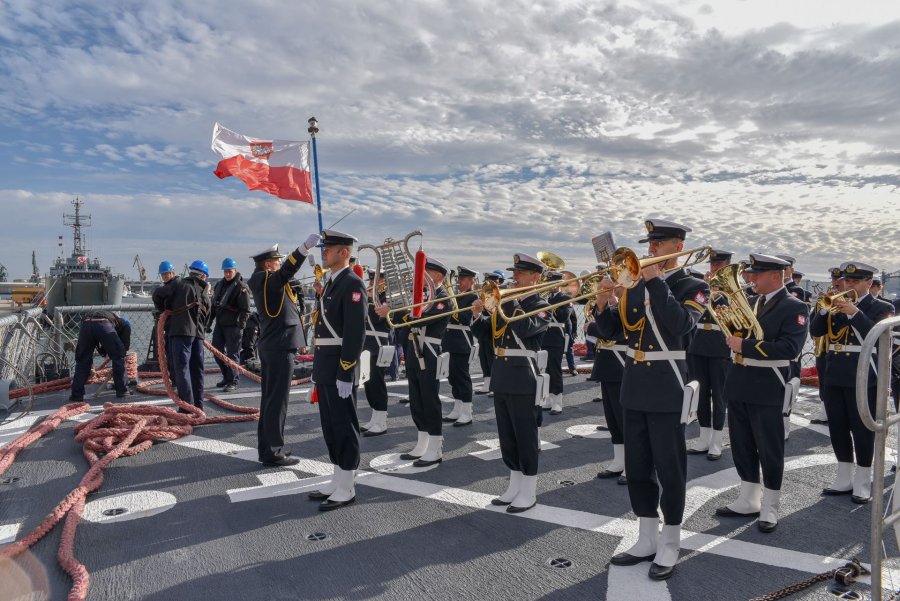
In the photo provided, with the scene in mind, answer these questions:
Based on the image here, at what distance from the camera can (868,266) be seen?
20.4 ft

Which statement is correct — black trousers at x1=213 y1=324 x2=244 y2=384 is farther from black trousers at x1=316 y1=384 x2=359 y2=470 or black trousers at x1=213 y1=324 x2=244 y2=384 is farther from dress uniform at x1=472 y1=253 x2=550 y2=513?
dress uniform at x1=472 y1=253 x2=550 y2=513

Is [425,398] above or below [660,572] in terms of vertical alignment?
above

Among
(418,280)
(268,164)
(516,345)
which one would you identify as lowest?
(516,345)

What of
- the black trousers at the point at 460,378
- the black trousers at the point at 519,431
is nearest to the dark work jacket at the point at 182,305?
the black trousers at the point at 460,378

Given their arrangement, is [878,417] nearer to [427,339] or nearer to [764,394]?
[764,394]

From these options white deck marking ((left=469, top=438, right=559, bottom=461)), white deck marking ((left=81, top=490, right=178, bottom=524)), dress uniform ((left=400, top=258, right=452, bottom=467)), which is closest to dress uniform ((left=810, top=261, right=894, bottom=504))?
white deck marking ((left=469, top=438, right=559, bottom=461))

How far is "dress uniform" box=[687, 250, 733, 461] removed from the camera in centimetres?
694

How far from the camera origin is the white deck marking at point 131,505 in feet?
16.1

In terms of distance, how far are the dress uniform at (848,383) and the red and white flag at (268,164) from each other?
28.5 ft

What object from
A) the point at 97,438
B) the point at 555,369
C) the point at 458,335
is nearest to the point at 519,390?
the point at 458,335

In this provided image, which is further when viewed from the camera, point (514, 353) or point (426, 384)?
point (426, 384)

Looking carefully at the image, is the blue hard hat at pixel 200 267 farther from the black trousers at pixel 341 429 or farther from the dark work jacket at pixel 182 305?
the black trousers at pixel 341 429

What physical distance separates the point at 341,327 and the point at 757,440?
366 cm

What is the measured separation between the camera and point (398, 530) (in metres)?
4.71
